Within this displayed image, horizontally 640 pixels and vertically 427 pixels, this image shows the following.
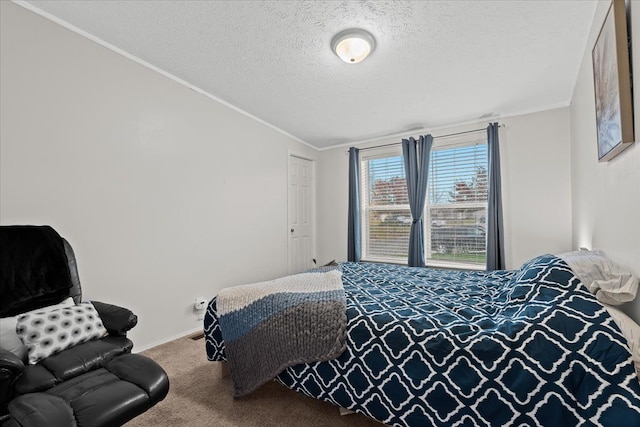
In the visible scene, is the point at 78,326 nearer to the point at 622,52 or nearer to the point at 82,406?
the point at 82,406

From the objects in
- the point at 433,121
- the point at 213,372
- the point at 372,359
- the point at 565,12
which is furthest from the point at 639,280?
the point at 433,121

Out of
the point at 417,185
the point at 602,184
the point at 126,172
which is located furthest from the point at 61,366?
the point at 417,185

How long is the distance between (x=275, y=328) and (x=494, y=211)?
300 centimetres

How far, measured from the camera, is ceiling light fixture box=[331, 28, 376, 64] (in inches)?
79.5

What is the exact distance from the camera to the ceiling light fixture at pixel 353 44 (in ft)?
6.63

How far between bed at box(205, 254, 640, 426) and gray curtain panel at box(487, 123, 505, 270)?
1830 mm

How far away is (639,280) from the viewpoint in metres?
1.17

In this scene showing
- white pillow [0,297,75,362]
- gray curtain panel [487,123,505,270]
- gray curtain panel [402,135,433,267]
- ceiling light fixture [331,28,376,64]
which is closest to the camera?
white pillow [0,297,75,362]

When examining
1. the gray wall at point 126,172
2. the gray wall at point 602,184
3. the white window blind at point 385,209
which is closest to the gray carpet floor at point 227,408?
the gray wall at point 126,172

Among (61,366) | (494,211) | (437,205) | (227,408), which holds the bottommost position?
(227,408)

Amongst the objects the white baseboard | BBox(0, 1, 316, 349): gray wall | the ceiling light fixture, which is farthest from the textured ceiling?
the white baseboard

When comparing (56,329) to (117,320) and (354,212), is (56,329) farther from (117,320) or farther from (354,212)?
(354,212)

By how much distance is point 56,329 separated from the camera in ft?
4.80

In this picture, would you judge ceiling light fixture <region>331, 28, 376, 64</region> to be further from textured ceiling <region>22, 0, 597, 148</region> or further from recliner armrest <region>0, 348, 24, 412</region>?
recliner armrest <region>0, 348, 24, 412</region>
